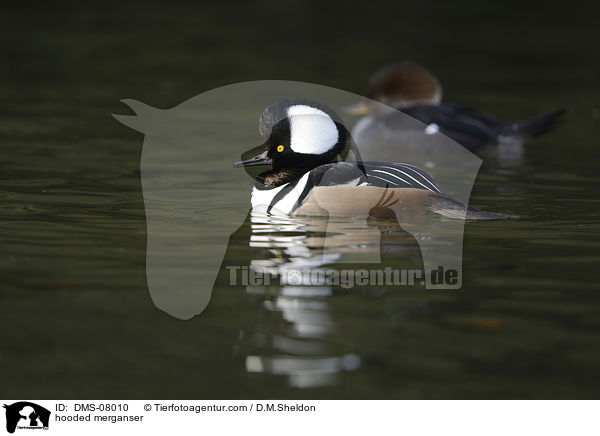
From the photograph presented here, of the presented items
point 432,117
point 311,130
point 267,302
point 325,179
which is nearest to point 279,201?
point 325,179

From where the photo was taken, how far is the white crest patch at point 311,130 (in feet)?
24.7

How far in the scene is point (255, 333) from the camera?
16.9 feet

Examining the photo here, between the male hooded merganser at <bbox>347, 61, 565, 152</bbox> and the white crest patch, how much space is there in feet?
14.4

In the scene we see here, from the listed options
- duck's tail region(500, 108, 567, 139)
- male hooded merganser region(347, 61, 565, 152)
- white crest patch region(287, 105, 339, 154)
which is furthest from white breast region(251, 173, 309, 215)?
duck's tail region(500, 108, 567, 139)

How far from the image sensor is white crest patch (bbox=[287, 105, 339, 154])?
7.54m

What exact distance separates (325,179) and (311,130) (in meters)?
0.42

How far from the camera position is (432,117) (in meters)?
11.9

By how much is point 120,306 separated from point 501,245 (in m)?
2.75

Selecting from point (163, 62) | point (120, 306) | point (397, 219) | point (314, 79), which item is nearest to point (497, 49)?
point (314, 79)
